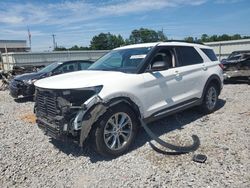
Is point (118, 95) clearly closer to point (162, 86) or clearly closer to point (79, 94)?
point (79, 94)

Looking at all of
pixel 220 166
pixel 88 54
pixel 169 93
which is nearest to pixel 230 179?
pixel 220 166

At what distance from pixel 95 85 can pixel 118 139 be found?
1.01 meters

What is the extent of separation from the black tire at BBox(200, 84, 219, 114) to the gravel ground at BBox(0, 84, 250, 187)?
40 centimetres

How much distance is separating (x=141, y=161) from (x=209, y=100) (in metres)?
3.25

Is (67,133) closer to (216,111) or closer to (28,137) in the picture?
(28,137)

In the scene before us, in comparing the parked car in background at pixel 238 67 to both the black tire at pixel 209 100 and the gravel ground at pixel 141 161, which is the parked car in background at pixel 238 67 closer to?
the black tire at pixel 209 100

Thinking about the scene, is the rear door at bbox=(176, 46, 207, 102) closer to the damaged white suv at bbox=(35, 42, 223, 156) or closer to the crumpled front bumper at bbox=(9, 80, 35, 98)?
the damaged white suv at bbox=(35, 42, 223, 156)

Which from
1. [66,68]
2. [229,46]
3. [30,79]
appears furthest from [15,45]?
[30,79]

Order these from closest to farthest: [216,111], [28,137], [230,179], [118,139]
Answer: [230,179], [118,139], [28,137], [216,111]

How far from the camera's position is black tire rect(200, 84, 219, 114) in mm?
6555

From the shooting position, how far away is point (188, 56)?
20.0ft

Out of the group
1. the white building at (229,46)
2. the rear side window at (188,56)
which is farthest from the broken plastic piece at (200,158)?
the white building at (229,46)

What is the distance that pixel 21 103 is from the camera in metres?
9.76

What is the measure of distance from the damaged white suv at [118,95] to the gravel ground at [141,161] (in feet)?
1.38
